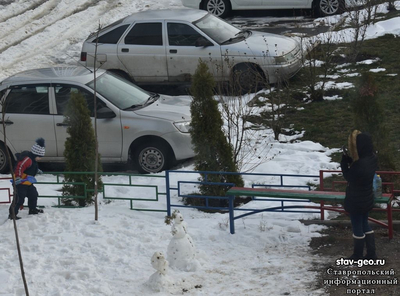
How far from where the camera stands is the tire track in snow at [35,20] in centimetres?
1712

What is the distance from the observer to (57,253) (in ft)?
23.8

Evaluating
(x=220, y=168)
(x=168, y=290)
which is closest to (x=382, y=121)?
(x=220, y=168)

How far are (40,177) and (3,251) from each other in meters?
2.77

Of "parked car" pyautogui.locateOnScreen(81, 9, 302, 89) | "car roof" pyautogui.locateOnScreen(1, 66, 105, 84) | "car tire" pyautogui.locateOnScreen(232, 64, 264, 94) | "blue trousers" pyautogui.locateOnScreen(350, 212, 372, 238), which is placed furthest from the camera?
"parked car" pyautogui.locateOnScreen(81, 9, 302, 89)

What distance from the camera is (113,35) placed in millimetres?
13031

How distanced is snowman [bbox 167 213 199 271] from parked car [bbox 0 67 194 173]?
2781 mm

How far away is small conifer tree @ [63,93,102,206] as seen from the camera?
8539 mm

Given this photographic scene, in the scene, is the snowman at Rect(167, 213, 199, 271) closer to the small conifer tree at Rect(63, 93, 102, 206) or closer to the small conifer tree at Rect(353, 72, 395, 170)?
the small conifer tree at Rect(63, 93, 102, 206)

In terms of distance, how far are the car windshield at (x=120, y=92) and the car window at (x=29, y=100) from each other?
68 centimetres

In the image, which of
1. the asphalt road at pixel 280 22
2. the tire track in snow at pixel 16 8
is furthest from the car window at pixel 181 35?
the tire track in snow at pixel 16 8

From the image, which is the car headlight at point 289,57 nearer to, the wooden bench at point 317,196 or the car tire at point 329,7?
the car tire at point 329,7

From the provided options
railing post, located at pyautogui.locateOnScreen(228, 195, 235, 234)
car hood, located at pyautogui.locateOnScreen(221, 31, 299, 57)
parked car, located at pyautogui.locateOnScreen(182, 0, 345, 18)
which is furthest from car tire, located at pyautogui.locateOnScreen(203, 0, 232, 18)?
railing post, located at pyautogui.locateOnScreen(228, 195, 235, 234)

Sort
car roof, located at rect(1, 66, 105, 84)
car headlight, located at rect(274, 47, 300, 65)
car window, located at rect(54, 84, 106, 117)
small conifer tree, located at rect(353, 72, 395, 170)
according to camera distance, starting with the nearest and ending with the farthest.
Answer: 1. small conifer tree, located at rect(353, 72, 395, 170)
2. car window, located at rect(54, 84, 106, 117)
3. car roof, located at rect(1, 66, 105, 84)
4. car headlight, located at rect(274, 47, 300, 65)

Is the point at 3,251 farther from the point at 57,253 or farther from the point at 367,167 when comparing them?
the point at 367,167
